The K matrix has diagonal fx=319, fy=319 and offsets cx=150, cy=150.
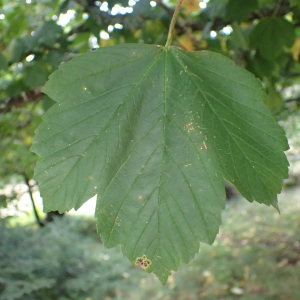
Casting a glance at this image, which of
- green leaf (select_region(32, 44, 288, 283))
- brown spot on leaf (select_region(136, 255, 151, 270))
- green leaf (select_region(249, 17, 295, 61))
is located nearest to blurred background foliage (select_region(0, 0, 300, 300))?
green leaf (select_region(249, 17, 295, 61))

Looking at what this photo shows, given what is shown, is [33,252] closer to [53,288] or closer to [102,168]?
[53,288]

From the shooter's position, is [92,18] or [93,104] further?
[92,18]

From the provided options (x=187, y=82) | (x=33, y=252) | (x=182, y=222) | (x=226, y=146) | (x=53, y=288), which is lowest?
(x=53, y=288)

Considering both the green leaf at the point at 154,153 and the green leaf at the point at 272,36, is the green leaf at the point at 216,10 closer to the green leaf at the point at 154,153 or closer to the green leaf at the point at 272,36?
the green leaf at the point at 272,36

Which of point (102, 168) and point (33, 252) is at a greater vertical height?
point (102, 168)

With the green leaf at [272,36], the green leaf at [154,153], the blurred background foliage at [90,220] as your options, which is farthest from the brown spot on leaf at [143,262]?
the green leaf at [272,36]

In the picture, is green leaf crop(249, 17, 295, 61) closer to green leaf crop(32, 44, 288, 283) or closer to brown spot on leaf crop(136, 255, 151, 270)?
green leaf crop(32, 44, 288, 283)

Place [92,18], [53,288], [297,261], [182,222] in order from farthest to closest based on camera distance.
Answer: [297,261], [53,288], [92,18], [182,222]

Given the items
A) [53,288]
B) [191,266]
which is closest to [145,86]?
[53,288]
